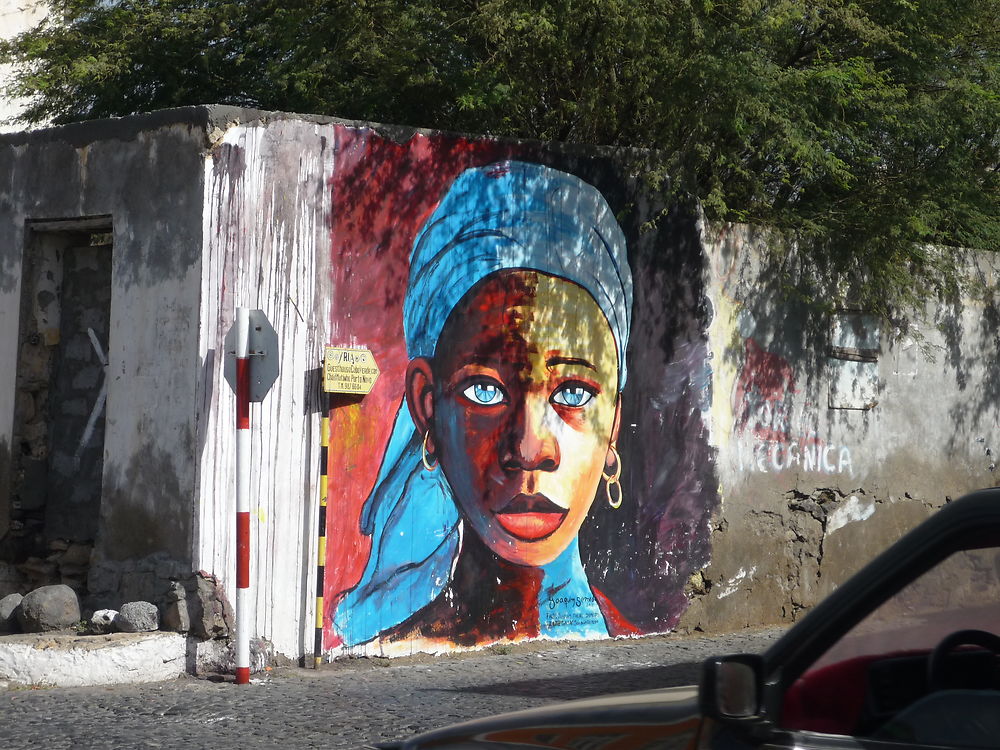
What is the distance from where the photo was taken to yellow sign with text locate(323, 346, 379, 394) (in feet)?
28.2

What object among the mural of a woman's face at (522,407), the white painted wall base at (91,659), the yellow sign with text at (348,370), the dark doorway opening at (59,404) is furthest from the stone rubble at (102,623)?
the mural of a woman's face at (522,407)

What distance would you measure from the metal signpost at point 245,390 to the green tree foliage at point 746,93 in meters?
3.16

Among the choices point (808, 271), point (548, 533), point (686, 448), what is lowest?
point (548, 533)

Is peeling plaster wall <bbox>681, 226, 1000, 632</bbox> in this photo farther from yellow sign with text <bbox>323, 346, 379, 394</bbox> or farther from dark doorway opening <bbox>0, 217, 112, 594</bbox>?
dark doorway opening <bbox>0, 217, 112, 594</bbox>

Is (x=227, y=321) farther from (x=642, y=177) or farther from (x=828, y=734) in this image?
(x=828, y=734)

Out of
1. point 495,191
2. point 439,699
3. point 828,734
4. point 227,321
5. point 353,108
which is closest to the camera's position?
point 828,734

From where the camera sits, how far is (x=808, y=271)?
434 inches

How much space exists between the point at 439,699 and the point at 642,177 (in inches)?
184

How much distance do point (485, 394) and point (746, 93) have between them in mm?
3007

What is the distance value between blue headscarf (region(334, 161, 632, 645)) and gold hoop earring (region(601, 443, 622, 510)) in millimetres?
549

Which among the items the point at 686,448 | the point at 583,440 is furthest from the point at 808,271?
the point at 583,440
